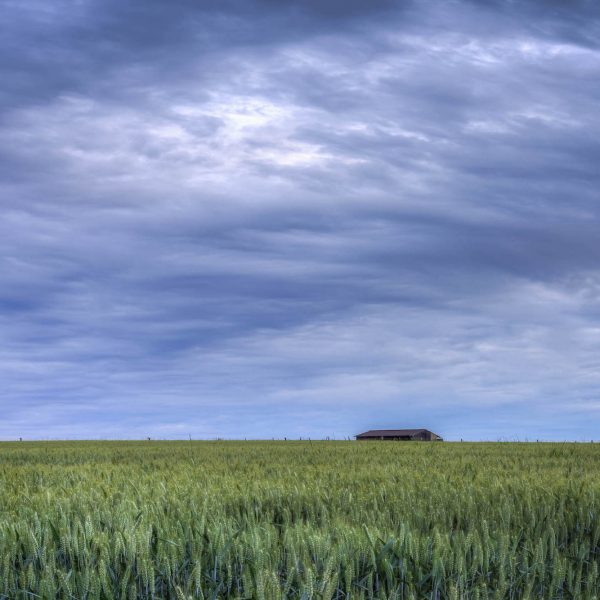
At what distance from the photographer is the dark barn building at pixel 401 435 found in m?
A: 77.1

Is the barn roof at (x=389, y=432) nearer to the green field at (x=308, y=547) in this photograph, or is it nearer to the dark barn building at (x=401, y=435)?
the dark barn building at (x=401, y=435)

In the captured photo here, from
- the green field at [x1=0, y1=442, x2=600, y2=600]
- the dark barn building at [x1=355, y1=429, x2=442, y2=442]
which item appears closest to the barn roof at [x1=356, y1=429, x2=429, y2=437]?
the dark barn building at [x1=355, y1=429, x2=442, y2=442]

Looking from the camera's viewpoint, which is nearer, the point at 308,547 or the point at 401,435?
the point at 308,547

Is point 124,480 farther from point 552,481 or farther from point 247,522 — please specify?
point 552,481

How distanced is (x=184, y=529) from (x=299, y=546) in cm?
149

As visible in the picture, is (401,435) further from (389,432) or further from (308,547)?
(308,547)

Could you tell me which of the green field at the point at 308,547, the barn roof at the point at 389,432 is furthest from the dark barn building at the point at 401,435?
the green field at the point at 308,547

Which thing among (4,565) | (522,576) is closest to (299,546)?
(522,576)

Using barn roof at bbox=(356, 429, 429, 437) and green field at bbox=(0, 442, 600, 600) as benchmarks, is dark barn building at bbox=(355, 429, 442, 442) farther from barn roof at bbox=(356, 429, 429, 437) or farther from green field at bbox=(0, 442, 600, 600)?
green field at bbox=(0, 442, 600, 600)

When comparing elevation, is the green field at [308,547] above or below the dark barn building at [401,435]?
below

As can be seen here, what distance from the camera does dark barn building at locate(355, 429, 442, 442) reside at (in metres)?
77.1

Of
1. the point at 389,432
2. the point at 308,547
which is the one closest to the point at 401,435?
the point at 389,432

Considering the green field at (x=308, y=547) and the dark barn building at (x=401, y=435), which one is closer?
the green field at (x=308, y=547)

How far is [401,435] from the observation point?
258 feet
